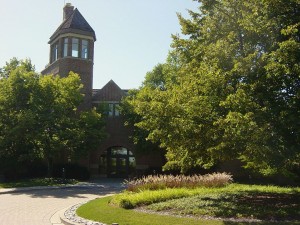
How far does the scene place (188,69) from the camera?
1572 centimetres

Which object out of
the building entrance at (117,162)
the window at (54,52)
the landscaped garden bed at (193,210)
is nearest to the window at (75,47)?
the window at (54,52)

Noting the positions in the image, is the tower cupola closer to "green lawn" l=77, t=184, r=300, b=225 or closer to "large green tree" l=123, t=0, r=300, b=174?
"green lawn" l=77, t=184, r=300, b=225

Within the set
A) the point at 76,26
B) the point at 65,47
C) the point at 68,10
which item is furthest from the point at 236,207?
the point at 68,10

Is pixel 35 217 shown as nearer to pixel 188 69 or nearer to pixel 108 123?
pixel 188 69

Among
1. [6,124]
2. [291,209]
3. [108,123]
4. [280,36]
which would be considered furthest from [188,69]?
[108,123]

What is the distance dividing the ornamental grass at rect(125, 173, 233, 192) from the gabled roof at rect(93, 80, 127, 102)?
67.9ft

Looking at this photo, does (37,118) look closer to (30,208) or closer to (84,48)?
(84,48)

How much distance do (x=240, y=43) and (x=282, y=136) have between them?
13.1ft

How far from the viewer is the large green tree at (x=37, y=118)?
30.5 meters

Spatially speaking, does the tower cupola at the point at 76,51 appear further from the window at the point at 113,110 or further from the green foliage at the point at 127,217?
the green foliage at the point at 127,217

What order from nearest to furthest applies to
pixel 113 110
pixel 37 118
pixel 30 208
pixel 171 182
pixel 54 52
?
pixel 30 208, pixel 171 182, pixel 37 118, pixel 113 110, pixel 54 52

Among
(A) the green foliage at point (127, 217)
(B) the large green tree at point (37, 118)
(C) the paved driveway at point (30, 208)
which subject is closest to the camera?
(A) the green foliage at point (127, 217)

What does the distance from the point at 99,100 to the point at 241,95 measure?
30.6m

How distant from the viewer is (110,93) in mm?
41469
